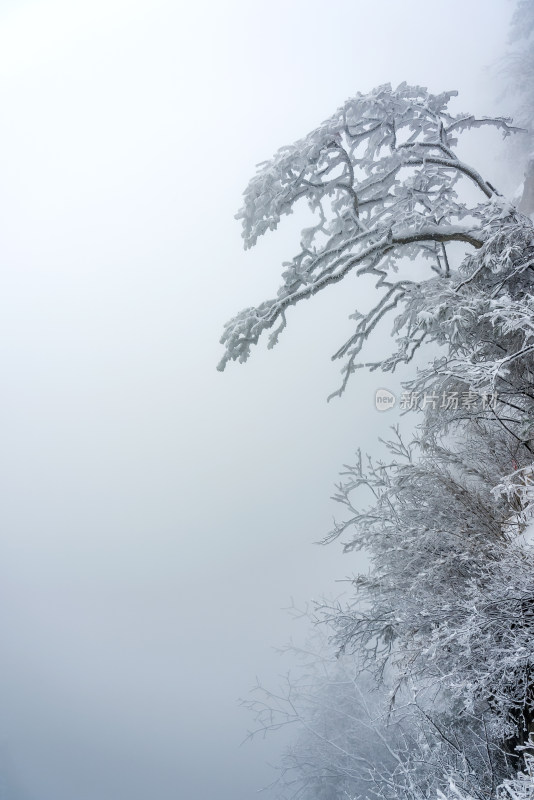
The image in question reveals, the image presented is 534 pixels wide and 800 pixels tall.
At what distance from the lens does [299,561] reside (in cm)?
16375

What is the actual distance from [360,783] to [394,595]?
11.4m

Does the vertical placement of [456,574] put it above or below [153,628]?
below

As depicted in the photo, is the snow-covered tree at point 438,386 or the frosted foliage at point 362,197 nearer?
the snow-covered tree at point 438,386

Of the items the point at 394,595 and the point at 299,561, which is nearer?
the point at 394,595

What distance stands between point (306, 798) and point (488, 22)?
99.5 m

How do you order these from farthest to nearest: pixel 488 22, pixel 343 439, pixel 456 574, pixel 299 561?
pixel 343 439 → pixel 299 561 → pixel 488 22 → pixel 456 574

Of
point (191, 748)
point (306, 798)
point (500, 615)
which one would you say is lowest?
point (191, 748)

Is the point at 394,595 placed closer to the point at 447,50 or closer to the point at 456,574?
the point at 456,574

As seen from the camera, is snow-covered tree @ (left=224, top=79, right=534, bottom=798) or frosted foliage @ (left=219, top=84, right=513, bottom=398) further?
frosted foliage @ (left=219, top=84, right=513, bottom=398)

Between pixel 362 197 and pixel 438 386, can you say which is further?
pixel 362 197

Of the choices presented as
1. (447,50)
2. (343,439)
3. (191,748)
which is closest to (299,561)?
(343,439)

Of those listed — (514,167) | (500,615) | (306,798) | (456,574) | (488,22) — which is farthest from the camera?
(488,22)

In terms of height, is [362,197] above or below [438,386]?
above

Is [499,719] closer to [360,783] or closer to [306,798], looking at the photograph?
[360,783]
